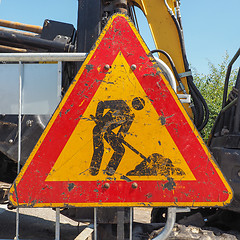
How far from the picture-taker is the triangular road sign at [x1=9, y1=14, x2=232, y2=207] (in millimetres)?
1874

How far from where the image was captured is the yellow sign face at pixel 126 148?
188 centimetres

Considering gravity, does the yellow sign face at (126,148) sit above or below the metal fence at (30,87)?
below

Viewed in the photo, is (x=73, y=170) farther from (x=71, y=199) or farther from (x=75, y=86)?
(x=75, y=86)

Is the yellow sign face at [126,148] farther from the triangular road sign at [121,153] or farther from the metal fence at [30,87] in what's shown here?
the metal fence at [30,87]

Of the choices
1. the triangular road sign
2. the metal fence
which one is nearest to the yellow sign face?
the triangular road sign

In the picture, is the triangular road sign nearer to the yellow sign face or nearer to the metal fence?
the yellow sign face

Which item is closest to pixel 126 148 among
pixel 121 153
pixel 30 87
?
pixel 121 153

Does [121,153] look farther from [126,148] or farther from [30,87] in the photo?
[30,87]

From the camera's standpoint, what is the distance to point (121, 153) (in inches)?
74.3

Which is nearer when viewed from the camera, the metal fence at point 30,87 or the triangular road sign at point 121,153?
the triangular road sign at point 121,153

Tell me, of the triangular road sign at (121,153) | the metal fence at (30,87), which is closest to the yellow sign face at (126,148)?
the triangular road sign at (121,153)

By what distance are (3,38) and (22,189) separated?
1938 mm

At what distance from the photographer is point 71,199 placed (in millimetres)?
1878

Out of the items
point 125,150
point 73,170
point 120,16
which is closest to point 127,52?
point 120,16
